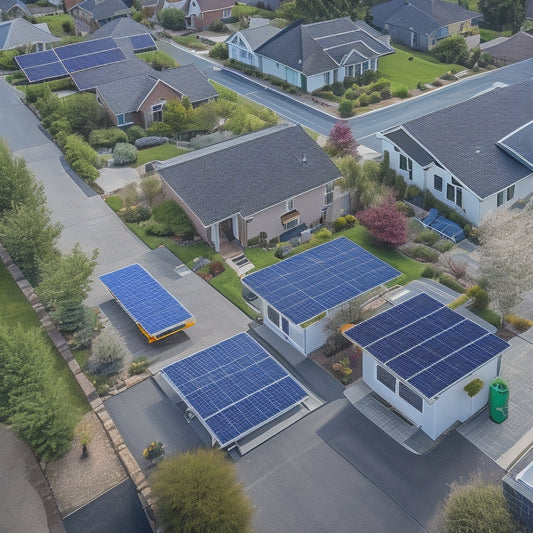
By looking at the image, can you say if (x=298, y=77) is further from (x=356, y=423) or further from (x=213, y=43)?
(x=356, y=423)

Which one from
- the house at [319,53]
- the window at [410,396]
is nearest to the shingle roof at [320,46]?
the house at [319,53]

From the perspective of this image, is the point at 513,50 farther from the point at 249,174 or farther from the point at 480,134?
the point at 249,174

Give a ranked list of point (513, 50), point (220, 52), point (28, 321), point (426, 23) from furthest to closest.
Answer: point (426, 23), point (220, 52), point (513, 50), point (28, 321)

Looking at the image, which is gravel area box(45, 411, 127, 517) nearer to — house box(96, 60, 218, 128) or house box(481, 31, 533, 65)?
house box(96, 60, 218, 128)

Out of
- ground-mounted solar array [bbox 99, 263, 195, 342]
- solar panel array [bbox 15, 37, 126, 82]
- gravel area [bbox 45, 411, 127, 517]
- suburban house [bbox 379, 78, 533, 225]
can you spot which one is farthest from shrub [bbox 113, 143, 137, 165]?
gravel area [bbox 45, 411, 127, 517]

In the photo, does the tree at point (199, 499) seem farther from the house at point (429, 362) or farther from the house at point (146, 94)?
the house at point (146, 94)

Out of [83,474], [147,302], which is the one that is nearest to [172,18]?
[147,302]
